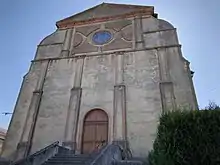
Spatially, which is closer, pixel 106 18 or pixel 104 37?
pixel 104 37

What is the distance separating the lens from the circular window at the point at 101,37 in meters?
16.1

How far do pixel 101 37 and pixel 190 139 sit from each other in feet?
40.1

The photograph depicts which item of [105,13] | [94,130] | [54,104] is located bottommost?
[94,130]

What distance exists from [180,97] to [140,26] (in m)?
6.65

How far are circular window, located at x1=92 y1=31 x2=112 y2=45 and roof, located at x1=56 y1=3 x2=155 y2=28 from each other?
1.51 m

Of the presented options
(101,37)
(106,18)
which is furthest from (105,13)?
(101,37)

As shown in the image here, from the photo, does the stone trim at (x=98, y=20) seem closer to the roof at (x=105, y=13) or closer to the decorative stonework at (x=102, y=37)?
the roof at (x=105, y=13)

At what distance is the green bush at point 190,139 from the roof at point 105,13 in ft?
41.1

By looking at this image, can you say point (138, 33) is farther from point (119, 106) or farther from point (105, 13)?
point (119, 106)

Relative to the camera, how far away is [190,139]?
562 cm

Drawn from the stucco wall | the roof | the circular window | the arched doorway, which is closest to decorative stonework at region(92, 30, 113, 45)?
the circular window

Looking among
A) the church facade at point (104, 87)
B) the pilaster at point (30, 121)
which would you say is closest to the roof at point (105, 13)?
the church facade at point (104, 87)

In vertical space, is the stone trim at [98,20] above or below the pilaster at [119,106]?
above

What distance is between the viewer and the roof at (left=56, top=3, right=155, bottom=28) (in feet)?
55.6
